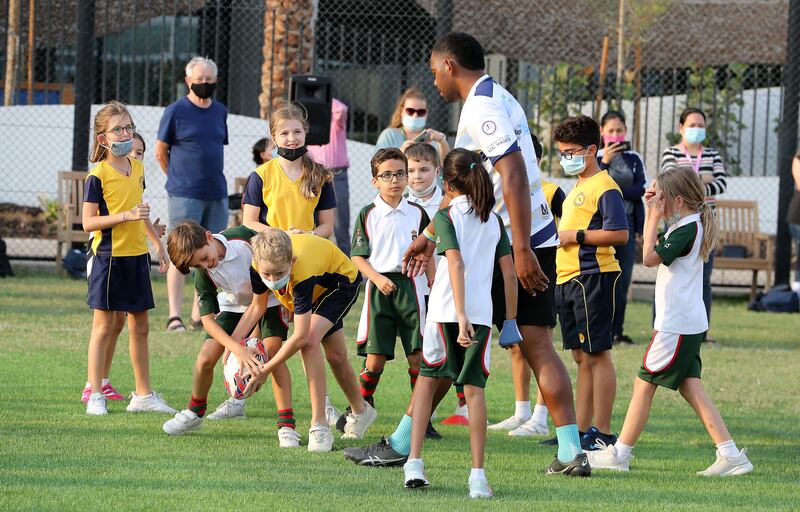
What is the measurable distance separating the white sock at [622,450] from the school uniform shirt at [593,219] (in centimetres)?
97

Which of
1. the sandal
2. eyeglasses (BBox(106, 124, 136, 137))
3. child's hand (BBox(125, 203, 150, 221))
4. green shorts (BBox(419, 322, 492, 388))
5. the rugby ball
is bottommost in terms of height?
the sandal

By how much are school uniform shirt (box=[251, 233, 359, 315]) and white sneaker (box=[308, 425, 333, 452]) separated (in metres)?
0.59

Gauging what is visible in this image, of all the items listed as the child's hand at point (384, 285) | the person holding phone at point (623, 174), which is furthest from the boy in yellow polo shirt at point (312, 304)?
the person holding phone at point (623, 174)

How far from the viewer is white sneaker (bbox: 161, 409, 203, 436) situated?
6.40 metres

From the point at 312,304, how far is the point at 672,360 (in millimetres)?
1776

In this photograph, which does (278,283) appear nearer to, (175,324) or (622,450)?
(622,450)

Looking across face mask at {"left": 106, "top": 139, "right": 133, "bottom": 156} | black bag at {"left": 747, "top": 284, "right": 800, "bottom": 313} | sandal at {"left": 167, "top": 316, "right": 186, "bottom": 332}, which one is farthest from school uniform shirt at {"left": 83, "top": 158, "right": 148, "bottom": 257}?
black bag at {"left": 747, "top": 284, "right": 800, "bottom": 313}

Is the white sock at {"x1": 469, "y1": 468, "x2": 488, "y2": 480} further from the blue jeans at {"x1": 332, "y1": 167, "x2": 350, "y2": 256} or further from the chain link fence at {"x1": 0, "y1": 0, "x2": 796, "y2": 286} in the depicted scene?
the chain link fence at {"x1": 0, "y1": 0, "x2": 796, "y2": 286}

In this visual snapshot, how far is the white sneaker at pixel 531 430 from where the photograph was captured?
690 cm

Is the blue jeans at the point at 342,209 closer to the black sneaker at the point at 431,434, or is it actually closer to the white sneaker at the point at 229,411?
the white sneaker at the point at 229,411

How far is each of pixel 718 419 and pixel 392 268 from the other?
6.08ft

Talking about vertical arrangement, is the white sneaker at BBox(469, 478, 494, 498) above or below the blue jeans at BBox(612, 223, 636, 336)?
below

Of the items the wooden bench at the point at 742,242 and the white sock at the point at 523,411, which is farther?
the wooden bench at the point at 742,242

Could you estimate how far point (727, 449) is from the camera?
6008mm
